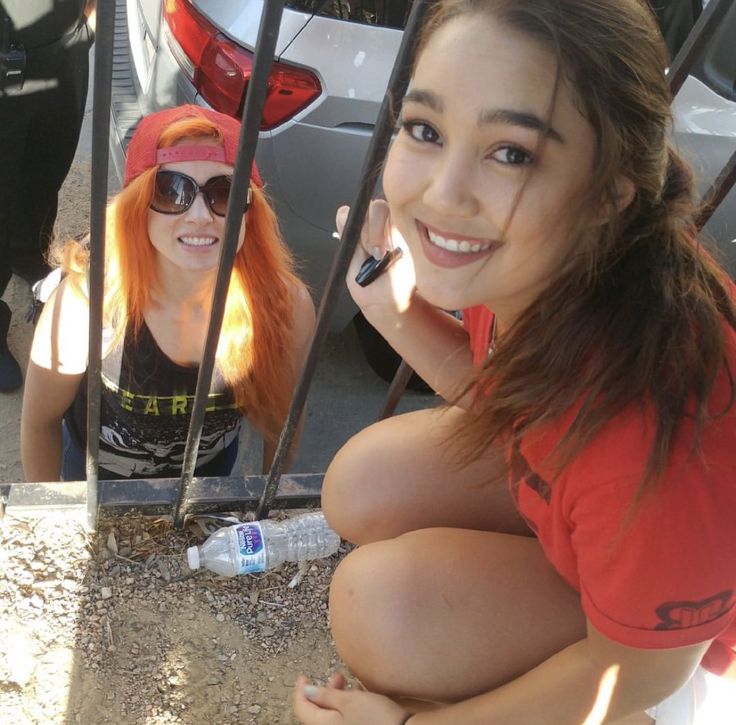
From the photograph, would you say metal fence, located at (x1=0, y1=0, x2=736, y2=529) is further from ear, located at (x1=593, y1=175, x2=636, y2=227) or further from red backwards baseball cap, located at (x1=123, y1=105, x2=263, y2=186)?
red backwards baseball cap, located at (x1=123, y1=105, x2=263, y2=186)

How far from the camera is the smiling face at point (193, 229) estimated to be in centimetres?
204

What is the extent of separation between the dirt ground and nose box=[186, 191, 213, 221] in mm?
679

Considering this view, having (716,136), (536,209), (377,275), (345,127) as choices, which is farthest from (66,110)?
(536,209)

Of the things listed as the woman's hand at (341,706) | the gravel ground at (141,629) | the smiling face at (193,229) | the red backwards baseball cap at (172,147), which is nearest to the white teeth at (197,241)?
Answer: the smiling face at (193,229)

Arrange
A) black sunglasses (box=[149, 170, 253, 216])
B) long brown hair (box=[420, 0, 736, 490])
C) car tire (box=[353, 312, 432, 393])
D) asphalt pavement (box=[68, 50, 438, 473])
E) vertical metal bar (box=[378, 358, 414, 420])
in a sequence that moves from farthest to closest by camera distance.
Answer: car tire (box=[353, 312, 432, 393]) < asphalt pavement (box=[68, 50, 438, 473]) < black sunglasses (box=[149, 170, 253, 216]) < vertical metal bar (box=[378, 358, 414, 420]) < long brown hair (box=[420, 0, 736, 490])

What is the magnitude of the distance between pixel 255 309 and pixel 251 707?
908 millimetres

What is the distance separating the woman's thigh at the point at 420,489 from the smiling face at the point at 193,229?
0.67 metres

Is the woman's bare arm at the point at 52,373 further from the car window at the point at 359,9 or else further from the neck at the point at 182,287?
the car window at the point at 359,9

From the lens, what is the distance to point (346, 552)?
6.53 ft

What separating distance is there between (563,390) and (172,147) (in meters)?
1.20

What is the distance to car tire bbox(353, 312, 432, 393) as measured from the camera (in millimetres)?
3244

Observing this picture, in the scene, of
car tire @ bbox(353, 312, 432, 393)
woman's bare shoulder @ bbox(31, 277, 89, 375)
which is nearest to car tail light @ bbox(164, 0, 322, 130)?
woman's bare shoulder @ bbox(31, 277, 89, 375)

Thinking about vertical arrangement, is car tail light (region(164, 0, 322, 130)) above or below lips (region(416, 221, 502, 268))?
below

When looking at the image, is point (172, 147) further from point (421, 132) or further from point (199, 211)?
point (421, 132)
